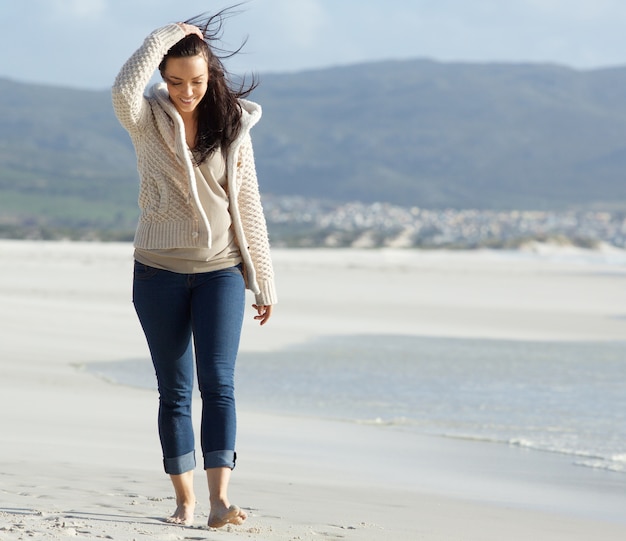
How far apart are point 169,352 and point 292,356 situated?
7.57 meters

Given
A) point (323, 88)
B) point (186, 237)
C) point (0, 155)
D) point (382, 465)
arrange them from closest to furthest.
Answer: point (186, 237), point (382, 465), point (0, 155), point (323, 88)

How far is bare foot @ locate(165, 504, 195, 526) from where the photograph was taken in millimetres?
4387

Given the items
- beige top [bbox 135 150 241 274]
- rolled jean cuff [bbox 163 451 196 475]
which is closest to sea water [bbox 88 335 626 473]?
rolled jean cuff [bbox 163 451 196 475]

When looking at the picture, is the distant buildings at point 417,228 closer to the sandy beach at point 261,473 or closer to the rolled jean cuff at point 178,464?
the sandy beach at point 261,473

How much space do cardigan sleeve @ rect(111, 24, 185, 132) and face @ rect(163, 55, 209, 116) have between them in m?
0.06

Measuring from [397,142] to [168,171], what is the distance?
129 m

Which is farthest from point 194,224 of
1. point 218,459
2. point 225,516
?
point 225,516

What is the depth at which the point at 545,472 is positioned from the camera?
6539 mm

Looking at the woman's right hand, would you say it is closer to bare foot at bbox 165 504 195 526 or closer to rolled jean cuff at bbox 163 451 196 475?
rolled jean cuff at bbox 163 451 196 475

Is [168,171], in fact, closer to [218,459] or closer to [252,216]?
[252,216]

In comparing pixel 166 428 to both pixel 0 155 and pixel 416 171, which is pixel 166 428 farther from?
pixel 416 171

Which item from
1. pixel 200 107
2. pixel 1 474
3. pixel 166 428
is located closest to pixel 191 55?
pixel 200 107

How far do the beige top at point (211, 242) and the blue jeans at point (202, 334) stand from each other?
3cm

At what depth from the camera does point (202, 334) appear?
4336 mm
